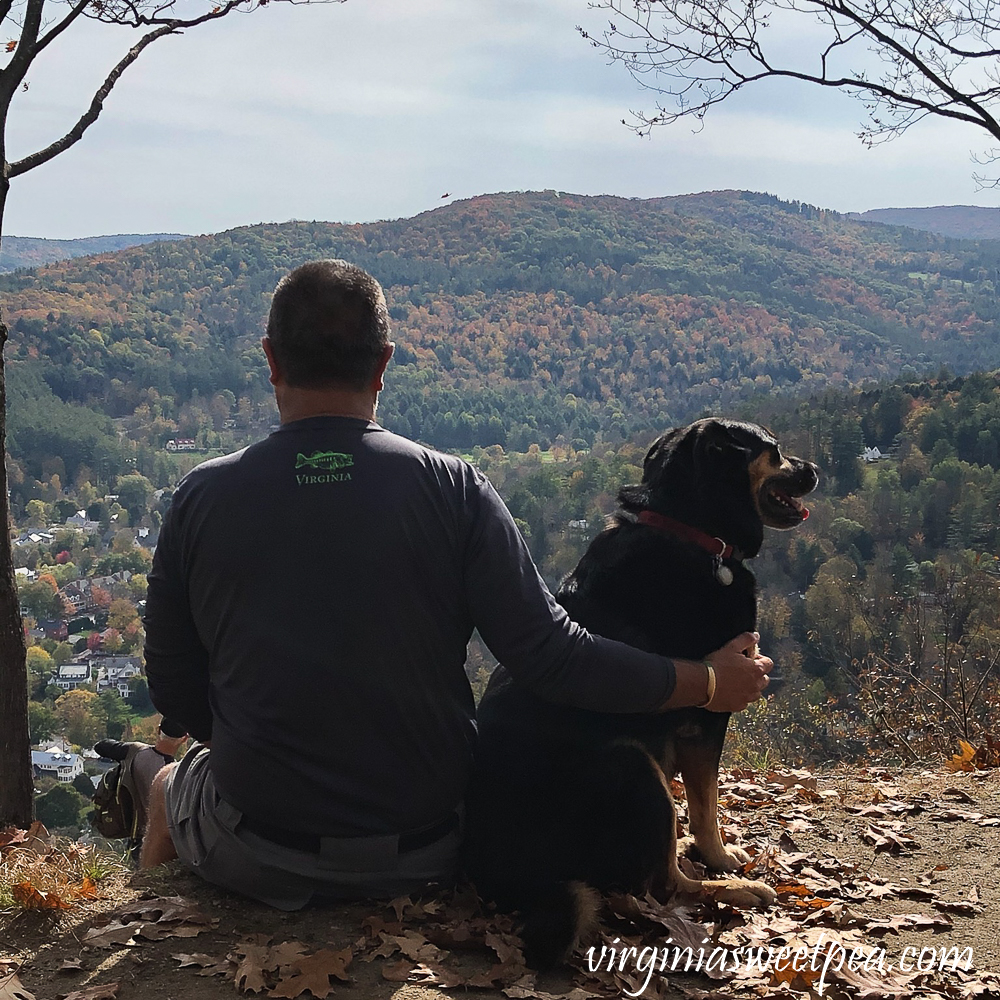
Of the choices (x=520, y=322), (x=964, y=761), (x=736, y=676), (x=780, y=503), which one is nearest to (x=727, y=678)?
(x=736, y=676)

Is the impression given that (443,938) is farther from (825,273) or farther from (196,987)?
(825,273)

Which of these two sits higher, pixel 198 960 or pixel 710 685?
pixel 710 685

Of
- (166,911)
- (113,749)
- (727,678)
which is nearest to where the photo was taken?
(166,911)

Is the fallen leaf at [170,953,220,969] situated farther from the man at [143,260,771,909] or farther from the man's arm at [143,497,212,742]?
the man's arm at [143,497,212,742]

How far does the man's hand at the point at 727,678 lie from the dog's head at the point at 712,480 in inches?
20.8

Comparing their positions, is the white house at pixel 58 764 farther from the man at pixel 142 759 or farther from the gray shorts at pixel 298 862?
the gray shorts at pixel 298 862

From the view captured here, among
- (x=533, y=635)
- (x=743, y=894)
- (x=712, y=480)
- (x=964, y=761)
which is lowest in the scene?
(x=964, y=761)

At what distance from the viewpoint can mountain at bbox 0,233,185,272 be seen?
390 ft

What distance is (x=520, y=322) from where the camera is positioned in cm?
11456

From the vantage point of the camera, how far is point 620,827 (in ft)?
10.2

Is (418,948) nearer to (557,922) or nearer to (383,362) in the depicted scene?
(557,922)

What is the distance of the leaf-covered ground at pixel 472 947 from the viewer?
8.58 ft

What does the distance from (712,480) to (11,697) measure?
3554mm

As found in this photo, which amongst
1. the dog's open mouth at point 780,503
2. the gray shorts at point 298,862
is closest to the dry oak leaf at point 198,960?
the gray shorts at point 298,862
